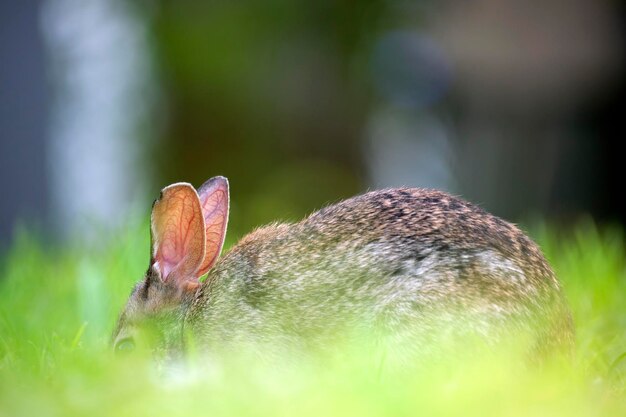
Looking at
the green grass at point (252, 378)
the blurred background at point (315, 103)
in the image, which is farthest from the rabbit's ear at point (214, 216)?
the blurred background at point (315, 103)

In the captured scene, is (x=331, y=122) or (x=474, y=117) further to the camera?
(x=331, y=122)

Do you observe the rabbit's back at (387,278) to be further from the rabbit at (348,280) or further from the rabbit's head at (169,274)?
the rabbit's head at (169,274)

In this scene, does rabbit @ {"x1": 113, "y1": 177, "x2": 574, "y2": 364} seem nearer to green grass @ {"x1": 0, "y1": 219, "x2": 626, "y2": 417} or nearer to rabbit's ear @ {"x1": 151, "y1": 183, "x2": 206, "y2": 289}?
rabbit's ear @ {"x1": 151, "y1": 183, "x2": 206, "y2": 289}

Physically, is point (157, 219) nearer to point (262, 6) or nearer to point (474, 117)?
point (474, 117)

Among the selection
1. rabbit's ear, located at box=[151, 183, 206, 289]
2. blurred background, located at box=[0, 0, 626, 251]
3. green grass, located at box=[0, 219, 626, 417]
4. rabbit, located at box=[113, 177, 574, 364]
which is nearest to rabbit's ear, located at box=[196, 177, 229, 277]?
rabbit, located at box=[113, 177, 574, 364]

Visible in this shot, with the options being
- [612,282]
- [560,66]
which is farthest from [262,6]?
[612,282]
